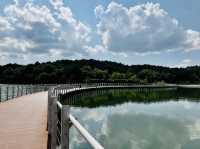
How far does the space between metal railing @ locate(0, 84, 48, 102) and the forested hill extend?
4584 centimetres

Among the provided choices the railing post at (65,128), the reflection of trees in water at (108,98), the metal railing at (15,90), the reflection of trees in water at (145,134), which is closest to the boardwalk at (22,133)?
the railing post at (65,128)

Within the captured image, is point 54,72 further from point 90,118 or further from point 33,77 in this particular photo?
point 90,118

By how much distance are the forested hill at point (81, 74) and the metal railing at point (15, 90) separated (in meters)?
45.8

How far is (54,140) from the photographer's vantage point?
5.05 meters

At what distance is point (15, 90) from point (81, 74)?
72962mm

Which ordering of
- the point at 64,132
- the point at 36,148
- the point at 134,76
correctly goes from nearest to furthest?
the point at 64,132 → the point at 36,148 → the point at 134,76

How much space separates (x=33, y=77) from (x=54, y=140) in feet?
259

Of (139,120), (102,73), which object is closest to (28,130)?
(139,120)

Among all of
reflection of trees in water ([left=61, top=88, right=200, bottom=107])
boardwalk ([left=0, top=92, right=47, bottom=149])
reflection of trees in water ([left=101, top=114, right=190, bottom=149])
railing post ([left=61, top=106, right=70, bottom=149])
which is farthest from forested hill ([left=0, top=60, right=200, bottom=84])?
railing post ([left=61, top=106, right=70, bottom=149])

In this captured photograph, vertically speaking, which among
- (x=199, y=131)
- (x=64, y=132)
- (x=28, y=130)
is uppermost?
(x=64, y=132)

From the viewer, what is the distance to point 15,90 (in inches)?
777

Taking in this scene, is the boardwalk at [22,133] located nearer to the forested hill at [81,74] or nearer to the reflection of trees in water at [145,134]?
the reflection of trees in water at [145,134]

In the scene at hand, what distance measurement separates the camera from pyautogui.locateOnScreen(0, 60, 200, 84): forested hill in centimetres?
8096

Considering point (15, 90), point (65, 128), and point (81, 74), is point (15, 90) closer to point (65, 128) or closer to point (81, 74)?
point (65, 128)
